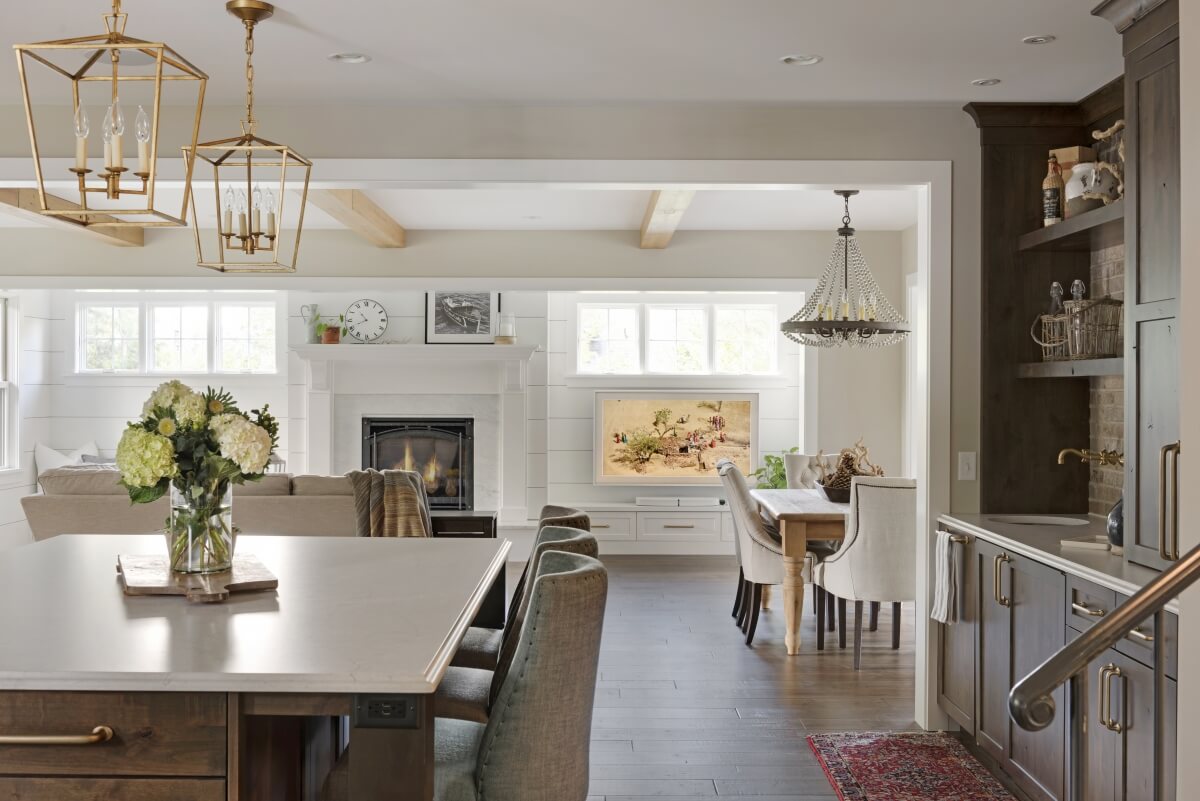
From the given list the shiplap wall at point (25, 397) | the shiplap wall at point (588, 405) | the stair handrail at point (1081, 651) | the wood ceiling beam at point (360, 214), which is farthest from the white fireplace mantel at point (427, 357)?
the stair handrail at point (1081, 651)

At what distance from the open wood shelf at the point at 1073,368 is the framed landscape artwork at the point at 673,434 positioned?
4.93m

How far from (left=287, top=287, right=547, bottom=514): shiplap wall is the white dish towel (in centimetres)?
511

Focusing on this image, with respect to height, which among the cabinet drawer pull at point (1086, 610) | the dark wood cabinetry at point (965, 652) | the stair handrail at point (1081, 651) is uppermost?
the stair handrail at point (1081, 651)

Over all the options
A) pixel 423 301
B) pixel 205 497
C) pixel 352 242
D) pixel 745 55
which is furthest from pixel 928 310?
pixel 423 301

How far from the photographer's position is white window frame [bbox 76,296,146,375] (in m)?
9.16

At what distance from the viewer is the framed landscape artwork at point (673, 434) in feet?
29.4

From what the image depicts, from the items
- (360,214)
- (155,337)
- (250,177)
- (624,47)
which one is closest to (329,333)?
(155,337)

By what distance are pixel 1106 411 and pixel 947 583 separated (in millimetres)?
936

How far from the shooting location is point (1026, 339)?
409 centimetres

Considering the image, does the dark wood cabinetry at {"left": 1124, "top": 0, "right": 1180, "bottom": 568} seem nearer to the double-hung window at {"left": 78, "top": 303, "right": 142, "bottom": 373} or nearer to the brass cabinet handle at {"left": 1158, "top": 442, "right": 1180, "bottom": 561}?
the brass cabinet handle at {"left": 1158, "top": 442, "right": 1180, "bottom": 561}

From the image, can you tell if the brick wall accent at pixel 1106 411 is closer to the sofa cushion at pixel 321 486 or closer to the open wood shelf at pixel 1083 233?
the open wood shelf at pixel 1083 233

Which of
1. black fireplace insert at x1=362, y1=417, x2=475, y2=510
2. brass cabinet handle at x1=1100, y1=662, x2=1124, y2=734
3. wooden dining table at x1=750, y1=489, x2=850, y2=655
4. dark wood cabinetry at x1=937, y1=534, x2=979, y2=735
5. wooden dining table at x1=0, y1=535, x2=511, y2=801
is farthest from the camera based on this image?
black fireplace insert at x1=362, y1=417, x2=475, y2=510

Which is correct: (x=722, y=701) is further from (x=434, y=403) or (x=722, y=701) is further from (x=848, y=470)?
(x=434, y=403)

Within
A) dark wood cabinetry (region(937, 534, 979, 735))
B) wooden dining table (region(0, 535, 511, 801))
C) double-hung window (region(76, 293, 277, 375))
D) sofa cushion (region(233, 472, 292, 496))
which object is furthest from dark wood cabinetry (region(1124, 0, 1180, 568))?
double-hung window (region(76, 293, 277, 375))
